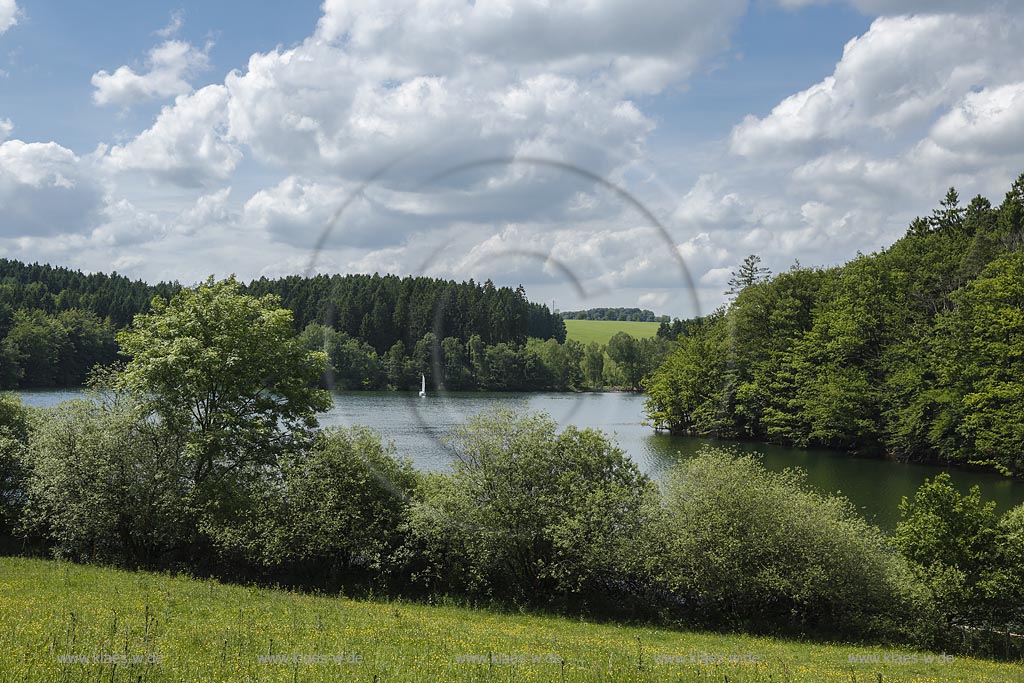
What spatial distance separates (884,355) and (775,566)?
48.8 m

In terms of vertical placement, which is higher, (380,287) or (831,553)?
(380,287)

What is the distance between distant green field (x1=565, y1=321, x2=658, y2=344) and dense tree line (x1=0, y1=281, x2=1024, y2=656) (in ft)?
28.8

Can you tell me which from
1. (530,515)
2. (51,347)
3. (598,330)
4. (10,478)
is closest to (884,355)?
(530,515)

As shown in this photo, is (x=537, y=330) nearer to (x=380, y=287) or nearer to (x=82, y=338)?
(x=380, y=287)

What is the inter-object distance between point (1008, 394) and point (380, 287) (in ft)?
170

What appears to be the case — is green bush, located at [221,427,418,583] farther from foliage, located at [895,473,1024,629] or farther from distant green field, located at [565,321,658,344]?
foliage, located at [895,473,1024,629]

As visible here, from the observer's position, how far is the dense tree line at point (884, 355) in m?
53.2

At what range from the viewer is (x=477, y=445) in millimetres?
24391

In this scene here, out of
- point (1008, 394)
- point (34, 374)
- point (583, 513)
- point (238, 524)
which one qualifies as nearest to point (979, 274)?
point (1008, 394)

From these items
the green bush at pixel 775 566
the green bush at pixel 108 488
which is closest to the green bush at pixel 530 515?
the green bush at pixel 775 566

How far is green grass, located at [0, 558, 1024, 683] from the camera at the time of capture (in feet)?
34.1

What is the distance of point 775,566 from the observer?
2206 centimetres

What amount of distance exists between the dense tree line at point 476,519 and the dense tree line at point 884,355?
34.0 m

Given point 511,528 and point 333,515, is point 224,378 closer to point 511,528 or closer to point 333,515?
point 333,515
